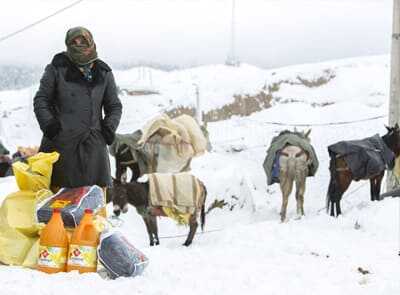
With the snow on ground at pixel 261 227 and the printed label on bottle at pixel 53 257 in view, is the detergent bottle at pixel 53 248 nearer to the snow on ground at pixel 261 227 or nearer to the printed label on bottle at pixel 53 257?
the printed label on bottle at pixel 53 257

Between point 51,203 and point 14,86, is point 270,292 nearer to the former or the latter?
point 51,203

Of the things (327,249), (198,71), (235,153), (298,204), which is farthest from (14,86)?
(327,249)

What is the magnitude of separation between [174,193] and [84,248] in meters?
4.25

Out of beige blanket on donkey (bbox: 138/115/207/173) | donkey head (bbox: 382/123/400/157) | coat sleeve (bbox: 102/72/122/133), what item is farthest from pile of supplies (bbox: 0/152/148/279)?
donkey head (bbox: 382/123/400/157)

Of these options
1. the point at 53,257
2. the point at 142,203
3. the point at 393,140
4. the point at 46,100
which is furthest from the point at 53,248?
the point at 393,140

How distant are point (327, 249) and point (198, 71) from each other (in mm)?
28459

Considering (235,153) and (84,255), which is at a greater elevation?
(84,255)

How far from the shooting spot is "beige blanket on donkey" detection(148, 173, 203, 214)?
8.20 m

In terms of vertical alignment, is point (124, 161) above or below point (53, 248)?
below

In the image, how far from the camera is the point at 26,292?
3.50 meters

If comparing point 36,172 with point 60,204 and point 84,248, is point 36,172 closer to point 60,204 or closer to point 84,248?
point 60,204

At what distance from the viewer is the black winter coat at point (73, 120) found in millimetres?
4582

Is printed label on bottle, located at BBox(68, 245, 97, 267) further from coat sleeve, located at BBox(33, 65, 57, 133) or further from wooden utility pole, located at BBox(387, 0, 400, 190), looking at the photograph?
wooden utility pole, located at BBox(387, 0, 400, 190)

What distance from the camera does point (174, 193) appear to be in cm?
821
